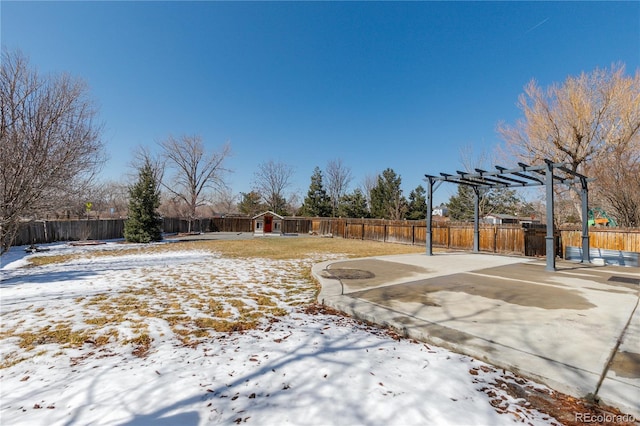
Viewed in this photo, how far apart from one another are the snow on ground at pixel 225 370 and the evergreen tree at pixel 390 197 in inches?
1048

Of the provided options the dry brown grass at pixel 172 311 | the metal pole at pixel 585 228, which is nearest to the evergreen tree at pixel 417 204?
the metal pole at pixel 585 228

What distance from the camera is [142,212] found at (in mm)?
17922

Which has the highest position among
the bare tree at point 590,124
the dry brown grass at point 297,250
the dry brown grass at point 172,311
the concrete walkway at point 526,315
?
the bare tree at point 590,124

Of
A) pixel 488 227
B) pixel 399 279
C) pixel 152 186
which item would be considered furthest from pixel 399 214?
pixel 399 279

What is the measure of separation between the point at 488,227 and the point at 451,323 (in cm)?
1166

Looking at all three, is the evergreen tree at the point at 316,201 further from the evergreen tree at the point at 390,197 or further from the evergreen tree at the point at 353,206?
the evergreen tree at the point at 390,197

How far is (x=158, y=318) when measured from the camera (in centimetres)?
409

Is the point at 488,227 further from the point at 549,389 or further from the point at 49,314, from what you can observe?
the point at 49,314

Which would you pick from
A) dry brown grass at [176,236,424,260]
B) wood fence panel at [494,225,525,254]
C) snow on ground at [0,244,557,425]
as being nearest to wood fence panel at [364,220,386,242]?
dry brown grass at [176,236,424,260]

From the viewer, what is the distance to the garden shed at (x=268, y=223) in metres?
26.5

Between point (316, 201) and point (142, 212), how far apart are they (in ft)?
62.9

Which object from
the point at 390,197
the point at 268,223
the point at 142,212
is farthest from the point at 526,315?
the point at 390,197

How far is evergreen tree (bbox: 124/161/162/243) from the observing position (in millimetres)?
17688

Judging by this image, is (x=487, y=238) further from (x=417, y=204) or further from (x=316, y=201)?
(x=316, y=201)
